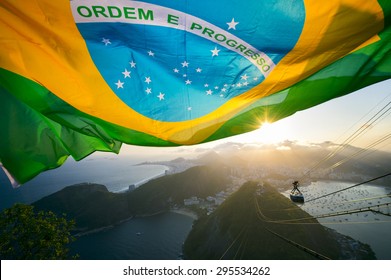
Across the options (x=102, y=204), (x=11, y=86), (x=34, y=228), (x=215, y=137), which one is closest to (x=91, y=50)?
(x=11, y=86)

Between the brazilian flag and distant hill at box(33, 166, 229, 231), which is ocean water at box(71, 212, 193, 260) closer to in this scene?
distant hill at box(33, 166, 229, 231)

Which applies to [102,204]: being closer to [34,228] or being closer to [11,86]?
[34,228]

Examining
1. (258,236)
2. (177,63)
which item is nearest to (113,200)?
(258,236)

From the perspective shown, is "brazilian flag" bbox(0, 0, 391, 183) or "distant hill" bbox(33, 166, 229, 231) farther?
"distant hill" bbox(33, 166, 229, 231)

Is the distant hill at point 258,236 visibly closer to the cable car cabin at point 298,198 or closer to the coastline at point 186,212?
the cable car cabin at point 298,198

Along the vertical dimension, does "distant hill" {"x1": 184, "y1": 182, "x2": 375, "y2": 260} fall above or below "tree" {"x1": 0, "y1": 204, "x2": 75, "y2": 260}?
below

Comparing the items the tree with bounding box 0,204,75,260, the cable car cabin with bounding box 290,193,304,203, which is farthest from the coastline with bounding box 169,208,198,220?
the tree with bounding box 0,204,75,260

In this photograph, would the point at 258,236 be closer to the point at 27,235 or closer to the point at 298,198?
the point at 298,198
